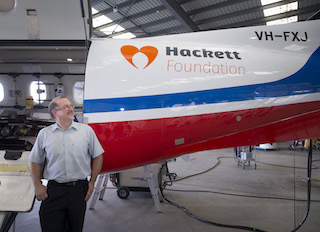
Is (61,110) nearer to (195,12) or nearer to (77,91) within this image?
(77,91)

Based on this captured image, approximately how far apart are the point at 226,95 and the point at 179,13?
294 inches

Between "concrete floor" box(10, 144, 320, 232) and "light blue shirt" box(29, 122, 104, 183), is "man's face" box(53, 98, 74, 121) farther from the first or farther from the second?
"concrete floor" box(10, 144, 320, 232)

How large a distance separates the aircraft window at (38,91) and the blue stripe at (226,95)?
5.09ft

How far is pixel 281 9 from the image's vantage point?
8539 millimetres

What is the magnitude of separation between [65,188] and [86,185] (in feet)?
0.61

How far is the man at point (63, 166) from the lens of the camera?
1925 millimetres

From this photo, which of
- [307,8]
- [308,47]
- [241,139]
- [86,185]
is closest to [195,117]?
[241,139]

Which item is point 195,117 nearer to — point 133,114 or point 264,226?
point 133,114

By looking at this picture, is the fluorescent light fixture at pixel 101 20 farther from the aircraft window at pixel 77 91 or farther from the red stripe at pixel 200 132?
the red stripe at pixel 200 132

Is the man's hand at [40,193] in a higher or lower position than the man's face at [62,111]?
lower

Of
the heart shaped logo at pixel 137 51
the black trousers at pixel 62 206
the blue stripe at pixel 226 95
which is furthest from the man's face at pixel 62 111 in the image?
the heart shaped logo at pixel 137 51

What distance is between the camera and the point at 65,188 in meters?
1.93

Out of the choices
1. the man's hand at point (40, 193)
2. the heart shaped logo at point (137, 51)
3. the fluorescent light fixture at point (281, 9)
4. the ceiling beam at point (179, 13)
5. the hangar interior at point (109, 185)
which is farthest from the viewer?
the fluorescent light fixture at point (281, 9)

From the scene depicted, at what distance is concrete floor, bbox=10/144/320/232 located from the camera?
344cm
